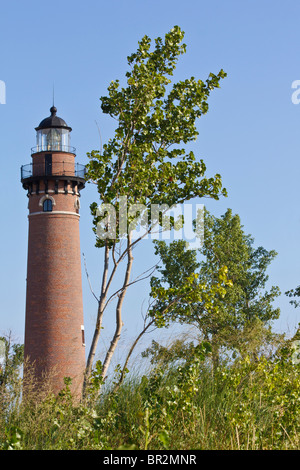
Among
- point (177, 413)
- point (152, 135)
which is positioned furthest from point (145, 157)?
point (177, 413)

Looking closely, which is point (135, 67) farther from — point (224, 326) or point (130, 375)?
point (224, 326)

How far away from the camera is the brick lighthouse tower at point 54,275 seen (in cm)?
3033

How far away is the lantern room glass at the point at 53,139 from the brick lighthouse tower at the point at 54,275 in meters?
0.46

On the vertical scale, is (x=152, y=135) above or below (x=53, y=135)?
below

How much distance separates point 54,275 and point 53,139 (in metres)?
7.66

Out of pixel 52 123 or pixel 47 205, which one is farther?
pixel 52 123

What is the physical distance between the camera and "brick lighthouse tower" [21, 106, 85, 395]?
30328 millimetres

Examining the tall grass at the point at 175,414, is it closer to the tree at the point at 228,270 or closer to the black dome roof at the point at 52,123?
the tree at the point at 228,270

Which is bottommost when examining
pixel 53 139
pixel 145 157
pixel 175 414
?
pixel 175 414

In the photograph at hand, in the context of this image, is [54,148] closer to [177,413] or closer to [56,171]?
[56,171]

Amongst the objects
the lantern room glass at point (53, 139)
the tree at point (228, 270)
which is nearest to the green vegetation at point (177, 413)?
the tree at point (228, 270)

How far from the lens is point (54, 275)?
101 feet

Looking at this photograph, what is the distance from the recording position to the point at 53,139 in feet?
113

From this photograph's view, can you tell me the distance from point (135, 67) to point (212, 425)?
6.83 meters
